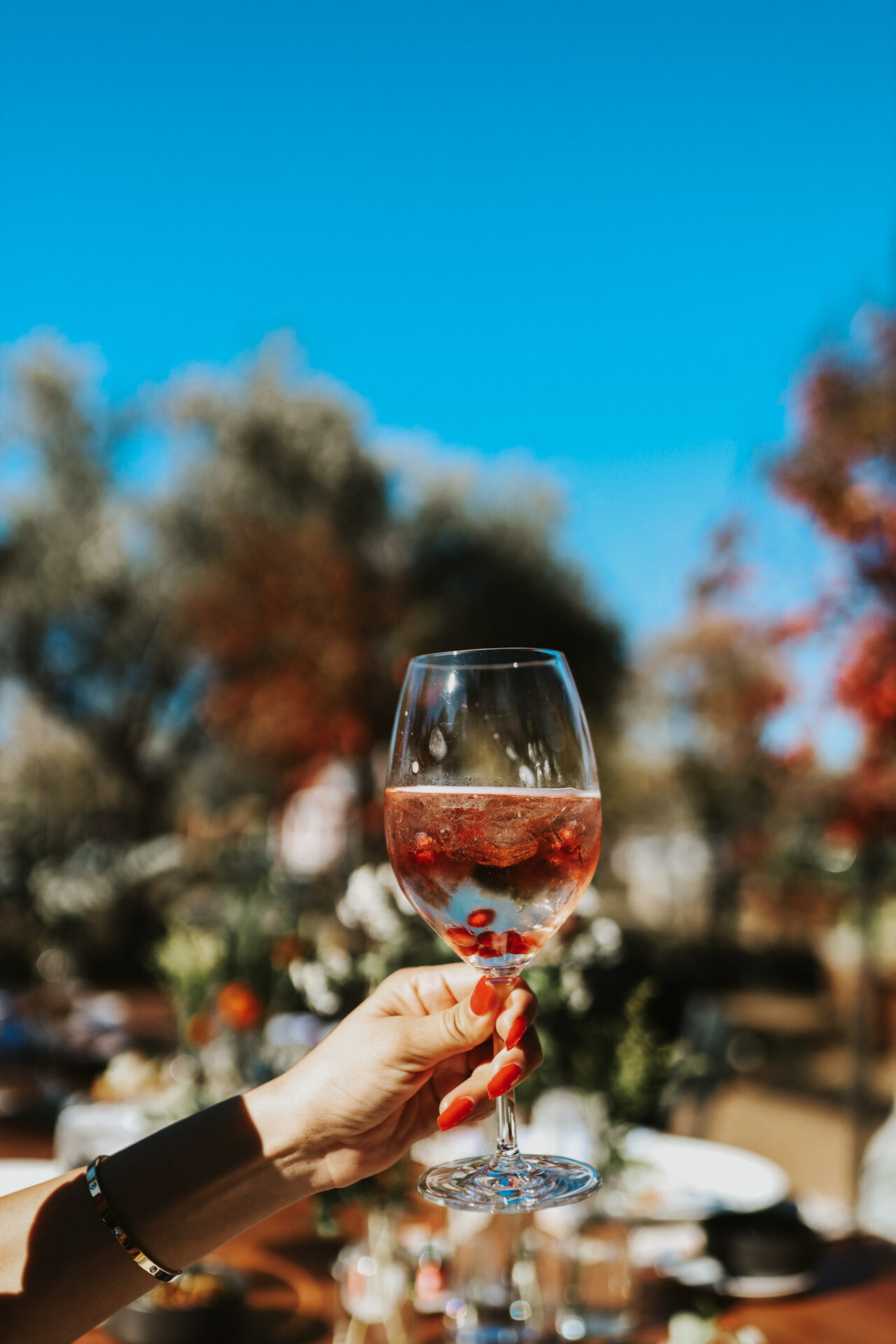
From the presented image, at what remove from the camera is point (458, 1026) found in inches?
39.4

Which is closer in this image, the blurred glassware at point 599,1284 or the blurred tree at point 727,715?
the blurred glassware at point 599,1284

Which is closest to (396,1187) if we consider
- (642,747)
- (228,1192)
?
(228,1192)

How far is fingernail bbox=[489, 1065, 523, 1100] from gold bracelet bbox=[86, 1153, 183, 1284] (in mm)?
373

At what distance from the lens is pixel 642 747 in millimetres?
16281

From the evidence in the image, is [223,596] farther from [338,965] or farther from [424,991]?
[424,991]

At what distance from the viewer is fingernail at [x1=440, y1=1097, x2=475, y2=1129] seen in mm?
937

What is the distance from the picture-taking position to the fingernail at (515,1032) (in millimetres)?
952

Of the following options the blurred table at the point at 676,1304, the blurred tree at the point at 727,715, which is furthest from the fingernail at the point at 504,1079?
the blurred tree at the point at 727,715

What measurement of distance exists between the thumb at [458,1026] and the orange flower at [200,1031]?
144 centimetres

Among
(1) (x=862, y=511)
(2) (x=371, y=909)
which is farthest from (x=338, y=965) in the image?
(1) (x=862, y=511)

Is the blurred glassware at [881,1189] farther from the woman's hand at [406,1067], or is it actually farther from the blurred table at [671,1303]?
the woman's hand at [406,1067]

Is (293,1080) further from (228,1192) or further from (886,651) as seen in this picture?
(886,651)

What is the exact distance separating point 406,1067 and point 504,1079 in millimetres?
159

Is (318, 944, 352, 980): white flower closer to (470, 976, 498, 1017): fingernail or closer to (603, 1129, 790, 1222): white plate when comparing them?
(603, 1129, 790, 1222): white plate
